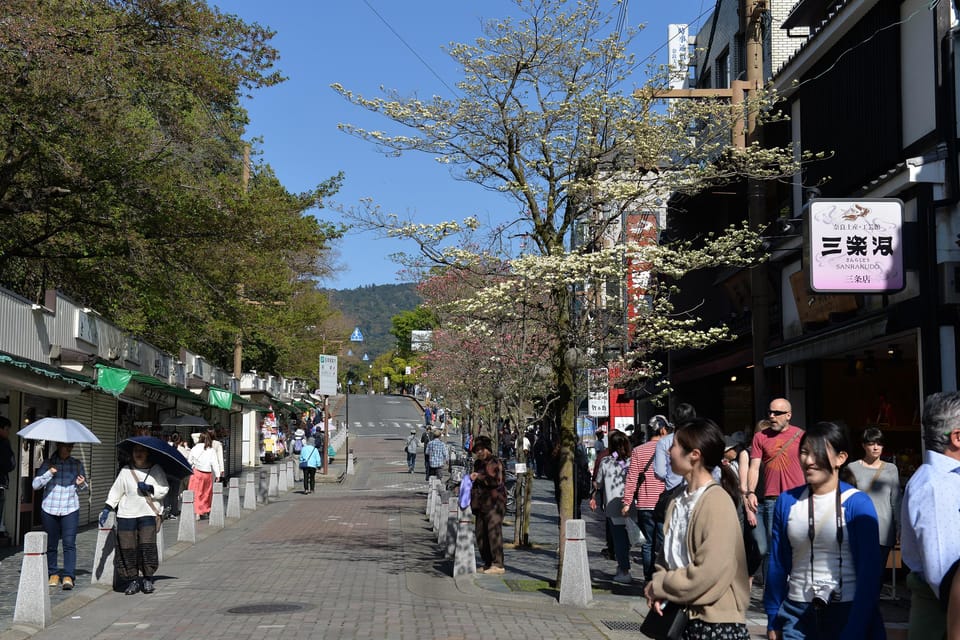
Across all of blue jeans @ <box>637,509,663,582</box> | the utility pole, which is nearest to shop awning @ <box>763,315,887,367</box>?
the utility pole

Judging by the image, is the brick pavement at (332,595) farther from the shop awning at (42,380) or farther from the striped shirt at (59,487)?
the shop awning at (42,380)

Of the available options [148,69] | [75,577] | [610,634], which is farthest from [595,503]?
[148,69]

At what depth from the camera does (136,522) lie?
13.2 meters

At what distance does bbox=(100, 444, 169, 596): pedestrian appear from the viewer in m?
13.2

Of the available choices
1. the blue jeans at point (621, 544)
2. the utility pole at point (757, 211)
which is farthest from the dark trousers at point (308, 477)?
the blue jeans at point (621, 544)

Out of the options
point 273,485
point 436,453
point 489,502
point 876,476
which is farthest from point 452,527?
point 273,485

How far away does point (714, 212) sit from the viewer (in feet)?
82.6

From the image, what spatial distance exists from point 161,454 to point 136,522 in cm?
86

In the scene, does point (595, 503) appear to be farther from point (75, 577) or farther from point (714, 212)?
point (714, 212)

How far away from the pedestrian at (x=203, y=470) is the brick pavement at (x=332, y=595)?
8.40 ft

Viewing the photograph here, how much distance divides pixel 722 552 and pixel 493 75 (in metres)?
10.3

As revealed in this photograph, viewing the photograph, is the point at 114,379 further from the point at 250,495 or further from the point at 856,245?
the point at 856,245

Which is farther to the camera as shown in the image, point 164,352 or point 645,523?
point 164,352

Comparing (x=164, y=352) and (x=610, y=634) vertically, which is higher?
(x=164, y=352)
